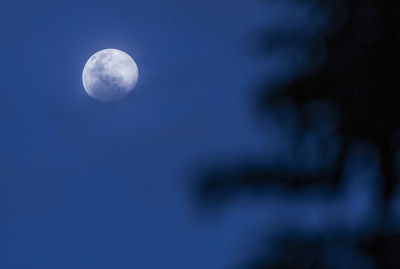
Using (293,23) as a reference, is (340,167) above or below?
below

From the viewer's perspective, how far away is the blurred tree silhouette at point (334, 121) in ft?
14.9

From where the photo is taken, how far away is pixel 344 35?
4.84 m

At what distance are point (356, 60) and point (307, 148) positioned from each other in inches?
26.8

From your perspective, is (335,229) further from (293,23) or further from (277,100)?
(293,23)

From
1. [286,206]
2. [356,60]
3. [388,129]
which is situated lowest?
[286,206]

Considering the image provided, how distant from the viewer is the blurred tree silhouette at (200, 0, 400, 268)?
14.9 ft

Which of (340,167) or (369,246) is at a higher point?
(340,167)

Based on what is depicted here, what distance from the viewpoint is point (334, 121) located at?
4.88 m

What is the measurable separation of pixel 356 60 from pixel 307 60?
33 centimetres

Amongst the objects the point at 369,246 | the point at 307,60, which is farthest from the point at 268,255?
the point at 307,60

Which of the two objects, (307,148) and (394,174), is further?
(307,148)

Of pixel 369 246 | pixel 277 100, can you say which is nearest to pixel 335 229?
pixel 369 246

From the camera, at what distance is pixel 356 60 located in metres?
4.82

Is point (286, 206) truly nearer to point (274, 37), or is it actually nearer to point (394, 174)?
point (394, 174)
